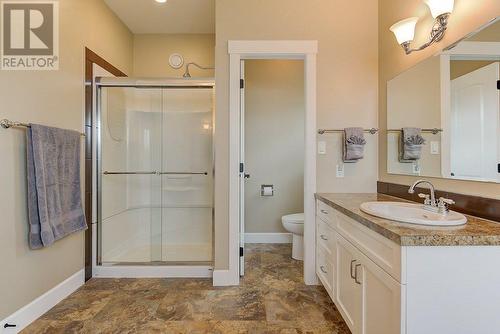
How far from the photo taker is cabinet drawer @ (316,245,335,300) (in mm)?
1740

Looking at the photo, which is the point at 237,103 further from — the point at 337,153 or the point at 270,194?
the point at 270,194

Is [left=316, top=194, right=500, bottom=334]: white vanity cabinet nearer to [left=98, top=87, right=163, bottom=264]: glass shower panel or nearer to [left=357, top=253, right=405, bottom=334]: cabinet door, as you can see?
[left=357, top=253, right=405, bottom=334]: cabinet door

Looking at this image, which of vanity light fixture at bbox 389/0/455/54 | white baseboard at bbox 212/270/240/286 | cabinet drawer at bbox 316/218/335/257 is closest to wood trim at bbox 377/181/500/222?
cabinet drawer at bbox 316/218/335/257

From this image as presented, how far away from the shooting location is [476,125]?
1272mm

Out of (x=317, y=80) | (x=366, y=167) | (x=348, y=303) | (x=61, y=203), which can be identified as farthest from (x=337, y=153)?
(x=61, y=203)

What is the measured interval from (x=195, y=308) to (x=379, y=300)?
1307 millimetres

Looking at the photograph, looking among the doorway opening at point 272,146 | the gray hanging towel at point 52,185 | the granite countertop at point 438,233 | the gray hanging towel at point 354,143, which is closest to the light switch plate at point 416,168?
the gray hanging towel at point 354,143

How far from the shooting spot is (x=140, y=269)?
91.2 inches

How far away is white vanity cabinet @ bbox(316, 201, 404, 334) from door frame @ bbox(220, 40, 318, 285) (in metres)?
0.24

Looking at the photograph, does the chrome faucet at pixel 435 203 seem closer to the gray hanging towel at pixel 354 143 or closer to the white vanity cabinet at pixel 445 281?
the white vanity cabinet at pixel 445 281

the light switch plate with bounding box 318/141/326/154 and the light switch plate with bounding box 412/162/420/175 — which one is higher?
the light switch plate with bounding box 318/141/326/154

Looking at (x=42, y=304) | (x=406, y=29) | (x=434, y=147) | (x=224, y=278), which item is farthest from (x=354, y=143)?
(x=42, y=304)

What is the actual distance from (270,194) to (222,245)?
1.30 m

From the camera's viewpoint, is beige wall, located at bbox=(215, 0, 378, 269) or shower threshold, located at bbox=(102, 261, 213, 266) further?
shower threshold, located at bbox=(102, 261, 213, 266)
